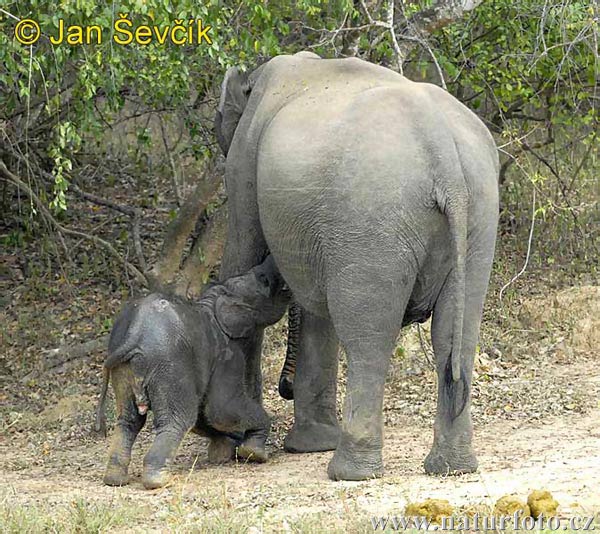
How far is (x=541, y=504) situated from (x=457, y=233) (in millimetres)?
1374

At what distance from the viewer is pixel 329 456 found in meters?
7.12

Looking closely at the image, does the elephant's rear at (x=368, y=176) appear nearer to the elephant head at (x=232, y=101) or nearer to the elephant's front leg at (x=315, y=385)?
the elephant's front leg at (x=315, y=385)

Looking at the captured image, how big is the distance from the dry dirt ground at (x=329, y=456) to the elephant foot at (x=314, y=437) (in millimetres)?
95

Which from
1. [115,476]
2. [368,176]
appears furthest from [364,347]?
[115,476]

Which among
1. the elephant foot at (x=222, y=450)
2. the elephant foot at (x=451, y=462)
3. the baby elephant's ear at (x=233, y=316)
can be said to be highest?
the baby elephant's ear at (x=233, y=316)

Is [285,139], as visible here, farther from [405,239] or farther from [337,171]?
[405,239]

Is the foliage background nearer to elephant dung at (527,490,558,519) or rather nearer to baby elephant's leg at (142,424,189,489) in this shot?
baby elephant's leg at (142,424,189,489)

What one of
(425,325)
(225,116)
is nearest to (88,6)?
(225,116)

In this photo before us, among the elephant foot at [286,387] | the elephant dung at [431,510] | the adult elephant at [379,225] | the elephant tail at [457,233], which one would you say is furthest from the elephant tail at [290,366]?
the elephant dung at [431,510]

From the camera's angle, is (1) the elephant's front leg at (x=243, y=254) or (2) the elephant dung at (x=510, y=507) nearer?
(2) the elephant dung at (x=510, y=507)

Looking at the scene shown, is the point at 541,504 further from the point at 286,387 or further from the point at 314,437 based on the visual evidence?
the point at 286,387

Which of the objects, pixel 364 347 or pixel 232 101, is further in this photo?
pixel 232 101

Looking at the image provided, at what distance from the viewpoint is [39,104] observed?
31.6ft

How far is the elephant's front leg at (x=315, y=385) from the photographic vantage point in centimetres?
721
